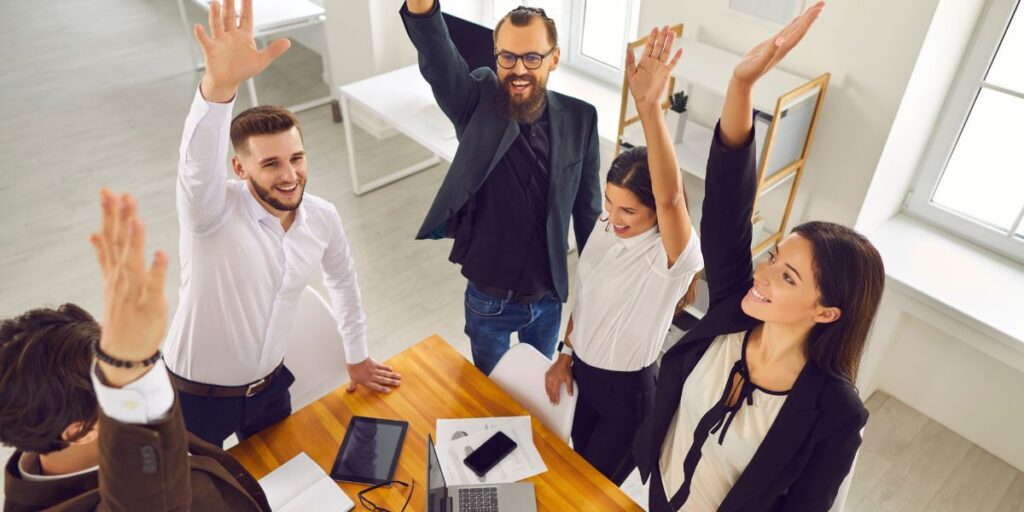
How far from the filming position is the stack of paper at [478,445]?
6.41 ft

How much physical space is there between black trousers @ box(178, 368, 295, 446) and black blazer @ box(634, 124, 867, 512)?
45.9 inches

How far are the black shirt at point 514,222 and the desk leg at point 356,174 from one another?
217 cm

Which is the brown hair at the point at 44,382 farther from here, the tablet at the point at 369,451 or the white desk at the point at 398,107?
the white desk at the point at 398,107

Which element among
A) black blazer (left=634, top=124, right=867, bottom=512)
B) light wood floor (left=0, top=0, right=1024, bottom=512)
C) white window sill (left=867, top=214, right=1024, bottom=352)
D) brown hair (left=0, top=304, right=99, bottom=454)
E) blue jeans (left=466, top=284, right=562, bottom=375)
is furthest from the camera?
light wood floor (left=0, top=0, right=1024, bottom=512)

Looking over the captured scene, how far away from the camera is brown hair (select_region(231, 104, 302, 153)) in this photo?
6.12 feet

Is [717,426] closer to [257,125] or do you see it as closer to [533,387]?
[533,387]

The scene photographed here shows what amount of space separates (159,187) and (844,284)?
14.0 ft

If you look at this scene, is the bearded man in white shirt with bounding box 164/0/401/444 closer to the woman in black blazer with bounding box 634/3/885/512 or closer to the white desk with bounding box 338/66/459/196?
the woman in black blazer with bounding box 634/3/885/512

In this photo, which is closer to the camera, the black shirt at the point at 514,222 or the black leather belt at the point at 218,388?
the black leather belt at the point at 218,388

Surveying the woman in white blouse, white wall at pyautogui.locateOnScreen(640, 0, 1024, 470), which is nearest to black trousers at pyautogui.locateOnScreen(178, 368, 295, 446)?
the woman in white blouse

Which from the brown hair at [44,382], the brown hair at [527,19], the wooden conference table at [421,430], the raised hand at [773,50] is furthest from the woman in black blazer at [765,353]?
the brown hair at [44,382]

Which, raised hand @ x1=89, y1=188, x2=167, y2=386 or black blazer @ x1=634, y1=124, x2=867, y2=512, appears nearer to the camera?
raised hand @ x1=89, y1=188, x2=167, y2=386

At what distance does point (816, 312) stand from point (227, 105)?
4.32 ft

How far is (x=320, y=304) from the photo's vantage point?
7.83ft
